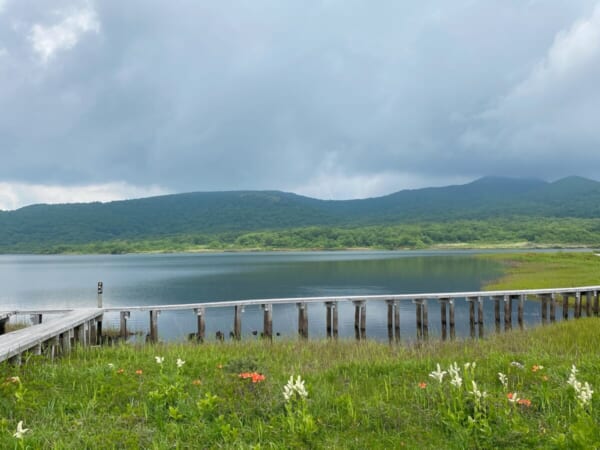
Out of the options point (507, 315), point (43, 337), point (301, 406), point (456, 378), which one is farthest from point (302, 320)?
point (456, 378)

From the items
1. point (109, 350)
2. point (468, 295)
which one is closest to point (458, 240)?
point (468, 295)

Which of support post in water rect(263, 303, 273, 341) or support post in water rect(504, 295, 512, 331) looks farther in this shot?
support post in water rect(504, 295, 512, 331)

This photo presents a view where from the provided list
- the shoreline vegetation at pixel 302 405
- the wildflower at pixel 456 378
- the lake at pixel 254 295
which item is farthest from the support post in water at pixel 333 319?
the wildflower at pixel 456 378

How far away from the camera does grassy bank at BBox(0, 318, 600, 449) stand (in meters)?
6.19

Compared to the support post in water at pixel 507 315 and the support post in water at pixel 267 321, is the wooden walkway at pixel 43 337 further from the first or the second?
the support post in water at pixel 507 315

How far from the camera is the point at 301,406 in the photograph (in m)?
7.16

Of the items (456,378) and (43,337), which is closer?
(456,378)

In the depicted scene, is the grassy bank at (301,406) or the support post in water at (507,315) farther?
the support post in water at (507,315)

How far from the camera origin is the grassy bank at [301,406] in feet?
20.3

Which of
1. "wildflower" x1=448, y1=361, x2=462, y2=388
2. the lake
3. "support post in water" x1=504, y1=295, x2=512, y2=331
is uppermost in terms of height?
"wildflower" x1=448, y1=361, x2=462, y2=388

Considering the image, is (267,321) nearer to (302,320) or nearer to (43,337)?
(302,320)

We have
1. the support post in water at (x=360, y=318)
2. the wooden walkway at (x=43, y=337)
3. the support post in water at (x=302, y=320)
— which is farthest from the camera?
the support post in water at (x=360, y=318)

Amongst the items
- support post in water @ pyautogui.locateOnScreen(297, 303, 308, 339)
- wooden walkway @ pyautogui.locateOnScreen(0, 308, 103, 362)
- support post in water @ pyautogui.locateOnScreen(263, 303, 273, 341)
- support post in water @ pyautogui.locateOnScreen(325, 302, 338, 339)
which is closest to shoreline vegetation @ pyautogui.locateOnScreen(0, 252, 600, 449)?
wooden walkway @ pyautogui.locateOnScreen(0, 308, 103, 362)

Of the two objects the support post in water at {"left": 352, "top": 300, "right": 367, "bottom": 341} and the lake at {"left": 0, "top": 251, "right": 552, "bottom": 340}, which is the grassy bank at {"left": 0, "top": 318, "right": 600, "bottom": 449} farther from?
the lake at {"left": 0, "top": 251, "right": 552, "bottom": 340}
